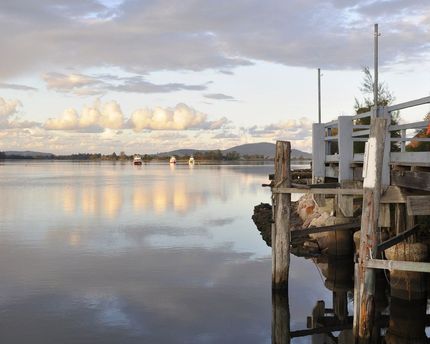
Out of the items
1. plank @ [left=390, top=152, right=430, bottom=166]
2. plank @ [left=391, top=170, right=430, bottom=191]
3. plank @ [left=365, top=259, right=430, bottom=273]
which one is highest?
plank @ [left=390, top=152, right=430, bottom=166]

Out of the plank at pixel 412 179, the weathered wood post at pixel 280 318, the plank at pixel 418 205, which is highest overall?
the plank at pixel 412 179

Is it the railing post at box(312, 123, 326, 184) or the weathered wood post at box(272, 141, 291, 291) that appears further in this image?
the railing post at box(312, 123, 326, 184)

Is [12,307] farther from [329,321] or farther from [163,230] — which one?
[163,230]

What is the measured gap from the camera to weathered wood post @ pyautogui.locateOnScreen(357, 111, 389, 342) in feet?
28.0

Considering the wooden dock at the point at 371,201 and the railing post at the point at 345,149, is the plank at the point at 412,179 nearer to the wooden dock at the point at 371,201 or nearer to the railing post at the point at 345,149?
the wooden dock at the point at 371,201

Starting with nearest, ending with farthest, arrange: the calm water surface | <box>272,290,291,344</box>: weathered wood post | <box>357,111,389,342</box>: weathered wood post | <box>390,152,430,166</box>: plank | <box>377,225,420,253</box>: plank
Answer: <box>357,111,389,342</box>: weathered wood post → <box>377,225,420,253</box>: plank → <box>390,152,430,166</box>: plank → <box>272,290,291,344</box>: weathered wood post → the calm water surface

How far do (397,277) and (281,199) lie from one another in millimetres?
2758

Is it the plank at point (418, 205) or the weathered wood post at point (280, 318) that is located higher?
the plank at point (418, 205)

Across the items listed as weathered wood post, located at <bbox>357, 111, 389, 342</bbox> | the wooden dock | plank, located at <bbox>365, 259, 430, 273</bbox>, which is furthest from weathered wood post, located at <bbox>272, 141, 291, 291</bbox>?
plank, located at <bbox>365, 259, 430, 273</bbox>

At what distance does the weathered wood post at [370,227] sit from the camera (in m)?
8.52

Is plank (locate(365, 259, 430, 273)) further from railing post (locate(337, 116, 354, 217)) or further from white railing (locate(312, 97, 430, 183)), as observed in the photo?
railing post (locate(337, 116, 354, 217))

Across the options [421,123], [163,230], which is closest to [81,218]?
[163,230]

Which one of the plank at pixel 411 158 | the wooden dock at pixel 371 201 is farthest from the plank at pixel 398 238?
the plank at pixel 411 158

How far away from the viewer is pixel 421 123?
9.78 metres
